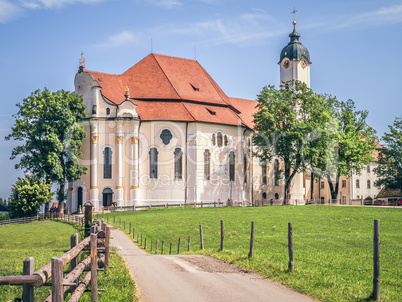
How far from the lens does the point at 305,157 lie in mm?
61156

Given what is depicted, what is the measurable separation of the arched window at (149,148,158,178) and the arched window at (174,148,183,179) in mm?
2243

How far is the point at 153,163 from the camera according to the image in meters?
62.0

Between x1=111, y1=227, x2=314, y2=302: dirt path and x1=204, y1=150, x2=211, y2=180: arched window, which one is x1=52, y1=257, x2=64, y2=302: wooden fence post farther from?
x1=204, y1=150, x2=211, y2=180: arched window

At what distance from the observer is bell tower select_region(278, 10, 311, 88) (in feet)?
259

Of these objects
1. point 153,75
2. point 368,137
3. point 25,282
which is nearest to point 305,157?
point 368,137

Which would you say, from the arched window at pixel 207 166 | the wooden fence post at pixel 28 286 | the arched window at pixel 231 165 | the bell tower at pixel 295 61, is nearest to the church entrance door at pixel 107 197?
the arched window at pixel 207 166

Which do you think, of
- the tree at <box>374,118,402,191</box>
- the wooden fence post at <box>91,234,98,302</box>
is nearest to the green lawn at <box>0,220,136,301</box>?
the wooden fence post at <box>91,234,98,302</box>

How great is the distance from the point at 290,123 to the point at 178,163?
13813mm

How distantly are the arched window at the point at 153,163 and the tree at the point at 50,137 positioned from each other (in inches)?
308

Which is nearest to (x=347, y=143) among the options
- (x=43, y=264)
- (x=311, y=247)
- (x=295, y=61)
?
(x=295, y=61)

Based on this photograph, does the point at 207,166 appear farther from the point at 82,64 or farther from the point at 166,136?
the point at 82,64

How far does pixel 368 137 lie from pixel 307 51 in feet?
62.5

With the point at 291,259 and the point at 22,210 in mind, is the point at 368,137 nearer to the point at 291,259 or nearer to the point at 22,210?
the point at 22,210

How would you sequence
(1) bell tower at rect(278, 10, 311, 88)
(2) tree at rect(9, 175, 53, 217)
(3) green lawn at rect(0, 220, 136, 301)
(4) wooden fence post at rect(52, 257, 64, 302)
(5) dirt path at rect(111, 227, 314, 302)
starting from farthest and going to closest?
(1) bell tower at rect(278, 10, 311, 88) → (2) tree at rect(9, 175, 53, 217) → (3) green lawn at rect(0, 220, 136, 301) → (5) dirt path at rect(111, 227, 314, 302) → (4) wooden fence post at rect(52, 257, 64, 302)
